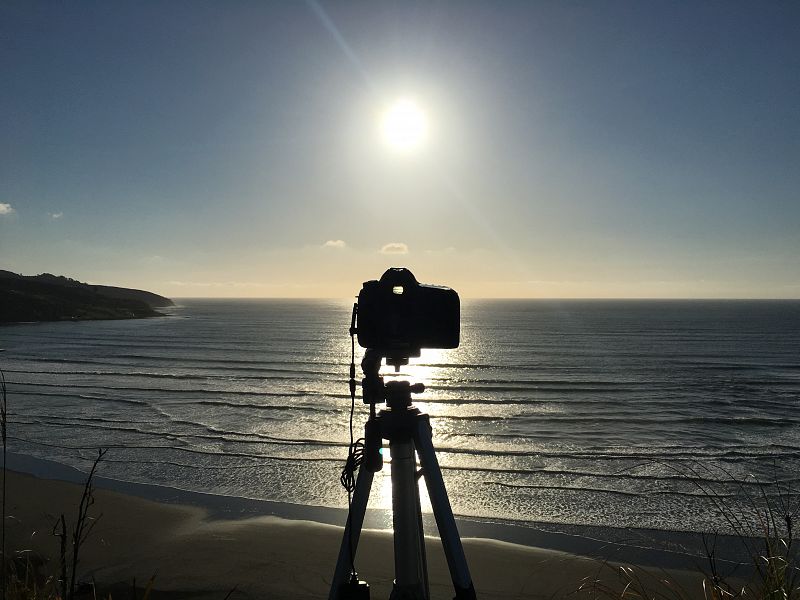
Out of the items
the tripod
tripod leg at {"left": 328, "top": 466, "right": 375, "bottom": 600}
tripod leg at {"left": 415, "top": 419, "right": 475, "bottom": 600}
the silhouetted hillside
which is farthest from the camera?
the silhouetted hillside

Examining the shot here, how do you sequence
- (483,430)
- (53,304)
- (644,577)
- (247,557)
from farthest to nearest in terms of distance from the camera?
(53,304) → (483,430) → (247,557) → (644,577)

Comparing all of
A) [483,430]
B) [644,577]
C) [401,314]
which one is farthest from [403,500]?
[483,430]

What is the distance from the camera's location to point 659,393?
56.9ft

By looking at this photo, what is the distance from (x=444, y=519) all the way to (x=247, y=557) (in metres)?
4.30

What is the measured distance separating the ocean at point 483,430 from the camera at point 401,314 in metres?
2.06

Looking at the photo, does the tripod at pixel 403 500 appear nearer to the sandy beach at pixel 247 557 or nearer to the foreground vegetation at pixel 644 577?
the foreground vegetation at pixel 644 577

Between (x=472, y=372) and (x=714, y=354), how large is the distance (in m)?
17.7

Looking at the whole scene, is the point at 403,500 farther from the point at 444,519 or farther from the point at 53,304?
the point at 53,304

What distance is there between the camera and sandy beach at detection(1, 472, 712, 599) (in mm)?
4539

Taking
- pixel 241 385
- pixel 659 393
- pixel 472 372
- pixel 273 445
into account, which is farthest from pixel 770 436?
pixel 241 385

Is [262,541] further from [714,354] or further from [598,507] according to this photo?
[714,354]

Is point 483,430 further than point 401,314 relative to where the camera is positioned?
Yes

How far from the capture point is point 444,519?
1700 millimetres

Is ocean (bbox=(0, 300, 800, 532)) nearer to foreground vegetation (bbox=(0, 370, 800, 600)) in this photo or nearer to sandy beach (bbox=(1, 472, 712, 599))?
foreground vegetation (bbox=(0, 370, 800, 600))
